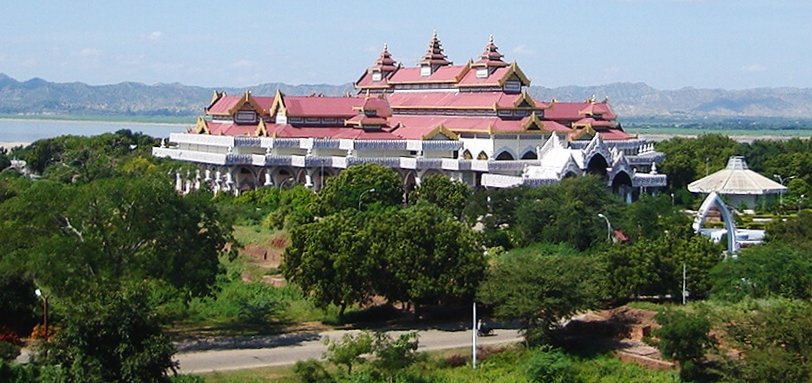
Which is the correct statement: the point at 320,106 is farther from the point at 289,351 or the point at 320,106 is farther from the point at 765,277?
the point at 765,277

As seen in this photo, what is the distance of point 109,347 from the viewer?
22812mm

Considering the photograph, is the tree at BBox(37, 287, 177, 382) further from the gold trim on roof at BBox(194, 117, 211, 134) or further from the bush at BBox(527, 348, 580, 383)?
the gold trim on roof at BBox(194, 117, 211, 134)

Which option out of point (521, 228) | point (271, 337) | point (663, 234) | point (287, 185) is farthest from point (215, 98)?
point (271, 337)

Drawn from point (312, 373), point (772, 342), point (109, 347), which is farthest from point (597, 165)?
point (109, 347)

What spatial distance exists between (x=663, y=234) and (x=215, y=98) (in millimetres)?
36041

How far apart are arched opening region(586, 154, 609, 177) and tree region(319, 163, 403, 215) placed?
10074 mm

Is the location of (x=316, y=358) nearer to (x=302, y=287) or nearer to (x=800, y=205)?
(x=302, y=287)

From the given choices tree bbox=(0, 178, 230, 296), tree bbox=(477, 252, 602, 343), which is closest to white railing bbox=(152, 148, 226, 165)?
tree bbox=(0, 178, 230, 296)

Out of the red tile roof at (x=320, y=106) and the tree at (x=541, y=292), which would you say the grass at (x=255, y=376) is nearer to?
the tree at (x=541, y=292)

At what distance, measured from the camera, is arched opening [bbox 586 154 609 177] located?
56562 mm

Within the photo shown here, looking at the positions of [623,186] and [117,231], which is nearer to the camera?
[117,231]

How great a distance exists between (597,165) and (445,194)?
10.5m

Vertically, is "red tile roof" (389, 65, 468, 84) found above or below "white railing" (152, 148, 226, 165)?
above

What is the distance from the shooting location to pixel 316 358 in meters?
28.6
